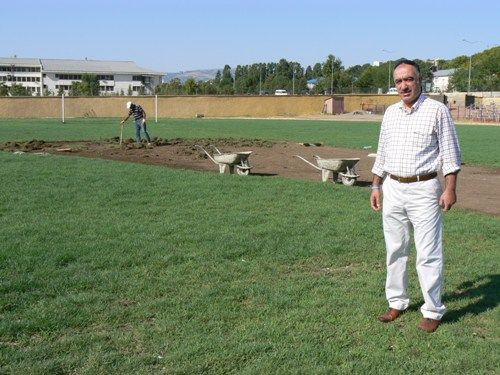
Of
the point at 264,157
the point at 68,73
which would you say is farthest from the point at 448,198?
the point at 68,73

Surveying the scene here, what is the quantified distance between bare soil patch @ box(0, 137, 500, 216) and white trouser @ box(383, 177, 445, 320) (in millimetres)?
6632

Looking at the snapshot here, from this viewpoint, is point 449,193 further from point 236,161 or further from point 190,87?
point 190,87

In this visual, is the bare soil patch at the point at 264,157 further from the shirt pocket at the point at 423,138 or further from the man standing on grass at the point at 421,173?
the shirt pocket at the point at 423,138

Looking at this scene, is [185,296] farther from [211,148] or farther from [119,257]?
[211,148]

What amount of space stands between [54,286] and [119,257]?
1186 mm

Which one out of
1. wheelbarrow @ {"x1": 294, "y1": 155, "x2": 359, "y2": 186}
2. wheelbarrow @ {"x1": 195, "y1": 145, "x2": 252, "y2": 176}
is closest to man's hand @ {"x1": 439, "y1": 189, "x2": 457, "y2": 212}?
wheelbarrow @ {"x1": 294, "y1": 155, "x2": 359, "y2": 186}

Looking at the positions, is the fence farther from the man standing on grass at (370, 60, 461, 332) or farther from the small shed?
the man standing on grass at (370, 60, 461, 332)

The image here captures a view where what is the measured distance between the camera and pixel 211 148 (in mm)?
24203

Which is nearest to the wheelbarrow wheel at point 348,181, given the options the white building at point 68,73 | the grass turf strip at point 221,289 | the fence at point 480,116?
the grass turf strip at point 221,289

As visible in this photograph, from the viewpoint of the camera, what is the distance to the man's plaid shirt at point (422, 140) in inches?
222

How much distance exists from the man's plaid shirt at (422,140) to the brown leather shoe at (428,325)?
3.96 feet

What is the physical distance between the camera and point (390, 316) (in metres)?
5.97

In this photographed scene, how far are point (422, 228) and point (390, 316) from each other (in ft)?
2.73

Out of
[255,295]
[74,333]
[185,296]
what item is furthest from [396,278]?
[74,333]
